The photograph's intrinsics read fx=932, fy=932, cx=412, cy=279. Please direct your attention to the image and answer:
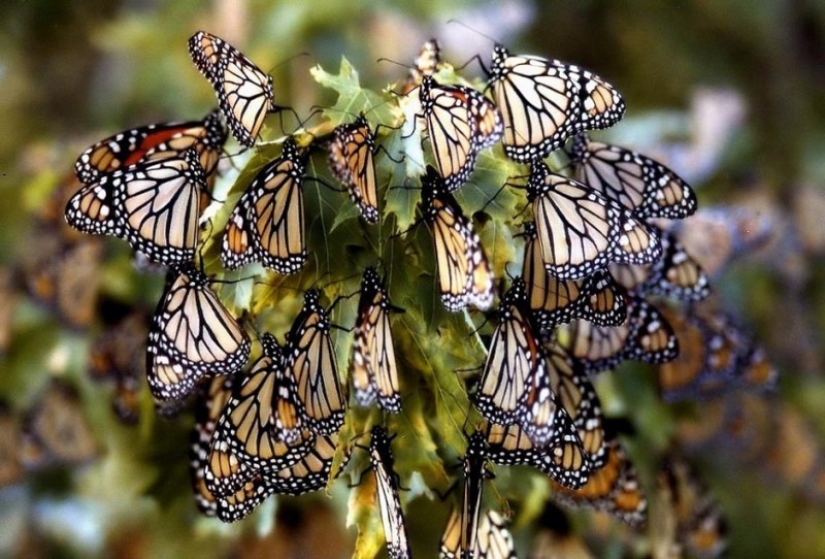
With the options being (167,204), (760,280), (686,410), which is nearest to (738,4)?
(760,280)

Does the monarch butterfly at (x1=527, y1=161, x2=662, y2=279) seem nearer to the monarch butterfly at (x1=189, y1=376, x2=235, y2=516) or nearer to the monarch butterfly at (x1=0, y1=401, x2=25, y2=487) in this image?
the monarch butterfly at (x1=189, y1=376, x2=235, y2=516)

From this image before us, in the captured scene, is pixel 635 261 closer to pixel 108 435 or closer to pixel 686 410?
pixel 686 410

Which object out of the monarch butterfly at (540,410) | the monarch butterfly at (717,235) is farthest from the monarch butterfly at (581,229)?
the monarch butterfly at (717,235)

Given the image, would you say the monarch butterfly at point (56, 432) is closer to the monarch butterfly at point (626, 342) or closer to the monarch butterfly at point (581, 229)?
the monarch butterfly at point (626, 342)

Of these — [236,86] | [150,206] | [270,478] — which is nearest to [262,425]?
[270,478]

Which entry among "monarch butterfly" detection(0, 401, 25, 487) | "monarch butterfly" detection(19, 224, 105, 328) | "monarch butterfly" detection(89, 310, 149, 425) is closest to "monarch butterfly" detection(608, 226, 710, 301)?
"monarch butterfly" detection(89, 310, 149, 425)

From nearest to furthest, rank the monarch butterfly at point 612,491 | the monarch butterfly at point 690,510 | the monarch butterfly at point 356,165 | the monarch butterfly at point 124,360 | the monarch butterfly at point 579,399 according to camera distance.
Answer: the monarch butterfly at point 356,165 < the monarch butterfly at point 579,399 < the monarch butterfly at point 612,491 < the monarch butterfly at point 124,360 < the monarch butterfly at point 690,510
